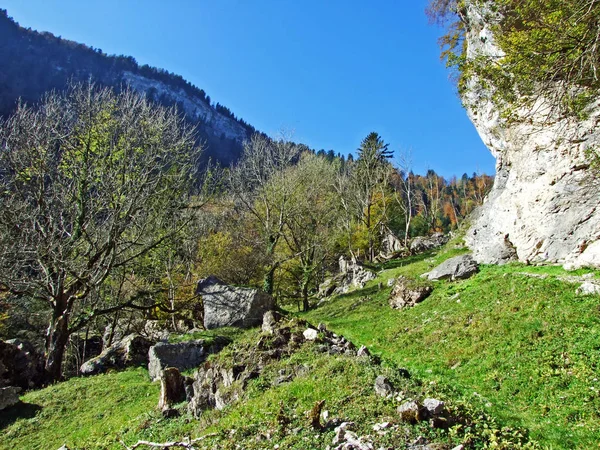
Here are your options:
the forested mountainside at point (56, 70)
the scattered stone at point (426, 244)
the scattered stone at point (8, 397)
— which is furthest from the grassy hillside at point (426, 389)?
the forested mountainside at point (56, 70)

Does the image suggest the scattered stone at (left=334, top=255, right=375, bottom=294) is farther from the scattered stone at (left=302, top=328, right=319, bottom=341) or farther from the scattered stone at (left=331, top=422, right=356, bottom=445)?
the scattered stone at (left=331, top=422, right=356, bottom=445)

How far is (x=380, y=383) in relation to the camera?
269 inches

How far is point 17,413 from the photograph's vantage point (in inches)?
445

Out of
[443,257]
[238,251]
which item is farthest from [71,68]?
[443,257]

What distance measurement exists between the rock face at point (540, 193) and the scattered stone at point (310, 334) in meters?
8.81

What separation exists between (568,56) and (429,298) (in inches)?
423

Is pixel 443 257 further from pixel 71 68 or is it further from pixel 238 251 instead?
pixel 71 68

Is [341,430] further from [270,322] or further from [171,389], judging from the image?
[270,322]

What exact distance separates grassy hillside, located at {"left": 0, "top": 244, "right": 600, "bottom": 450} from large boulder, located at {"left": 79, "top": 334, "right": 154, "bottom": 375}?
1.21 m

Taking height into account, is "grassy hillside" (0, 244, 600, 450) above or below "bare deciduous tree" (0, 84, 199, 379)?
below

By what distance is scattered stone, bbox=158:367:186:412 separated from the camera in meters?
9.16

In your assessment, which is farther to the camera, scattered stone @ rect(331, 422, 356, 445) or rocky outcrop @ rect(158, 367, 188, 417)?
rocky outcrop @ rect(158, 367, 188, 417)

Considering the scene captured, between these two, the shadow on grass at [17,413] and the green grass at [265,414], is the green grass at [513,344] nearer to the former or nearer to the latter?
the green grass at [265,414]

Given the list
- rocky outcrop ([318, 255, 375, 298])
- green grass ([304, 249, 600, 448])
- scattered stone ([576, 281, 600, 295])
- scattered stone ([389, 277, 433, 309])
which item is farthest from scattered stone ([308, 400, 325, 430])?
rocky outcrop ([318, 255, 375, 298])
